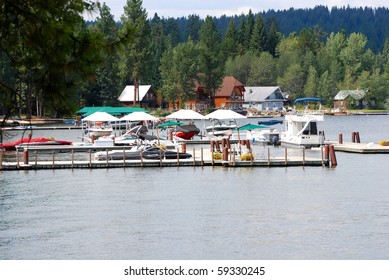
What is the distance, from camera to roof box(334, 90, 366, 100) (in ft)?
593

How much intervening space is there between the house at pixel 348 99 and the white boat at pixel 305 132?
112 m

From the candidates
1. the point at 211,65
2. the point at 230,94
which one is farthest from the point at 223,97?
the point at 211,65

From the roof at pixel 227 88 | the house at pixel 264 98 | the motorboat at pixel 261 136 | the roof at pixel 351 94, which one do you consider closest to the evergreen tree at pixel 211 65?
the roof at pixel 227 88

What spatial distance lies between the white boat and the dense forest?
50.8 feet

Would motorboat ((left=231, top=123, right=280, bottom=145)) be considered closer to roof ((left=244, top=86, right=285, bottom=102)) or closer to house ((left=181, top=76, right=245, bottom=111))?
house ((left=181, top=76, right=245, bottom=111))

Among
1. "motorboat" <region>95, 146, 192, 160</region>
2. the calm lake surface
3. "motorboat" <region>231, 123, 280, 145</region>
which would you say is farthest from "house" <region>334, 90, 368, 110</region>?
"motorboat" <region>95, 146, 192, 160</region>

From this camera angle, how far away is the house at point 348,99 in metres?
181

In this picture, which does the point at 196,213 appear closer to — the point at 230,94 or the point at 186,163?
the point at 186,163

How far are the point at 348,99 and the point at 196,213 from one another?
14750cm

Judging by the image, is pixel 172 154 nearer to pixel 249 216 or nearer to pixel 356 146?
pixel 356 146

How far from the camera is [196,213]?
39.3 m

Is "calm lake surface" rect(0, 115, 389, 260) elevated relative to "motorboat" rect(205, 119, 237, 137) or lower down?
lower down

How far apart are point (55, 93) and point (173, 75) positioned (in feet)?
445

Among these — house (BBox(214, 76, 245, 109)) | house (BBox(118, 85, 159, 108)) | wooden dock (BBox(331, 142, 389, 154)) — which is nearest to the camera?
wooden dock (BBox(331, 142, 389, 154))
